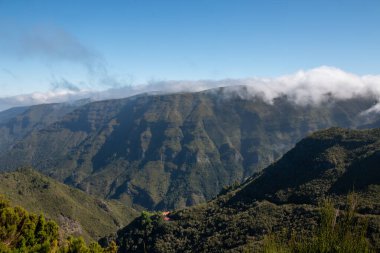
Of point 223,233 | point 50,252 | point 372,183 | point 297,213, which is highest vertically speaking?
point 50,252

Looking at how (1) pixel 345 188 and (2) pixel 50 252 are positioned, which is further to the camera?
(1) pixel 345 188

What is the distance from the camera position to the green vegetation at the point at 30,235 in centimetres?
3288

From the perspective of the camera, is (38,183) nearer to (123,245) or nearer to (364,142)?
(123,245)

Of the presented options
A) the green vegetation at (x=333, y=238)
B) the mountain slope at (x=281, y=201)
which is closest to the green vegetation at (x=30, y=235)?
the green vegetation at (x=333, y=238)

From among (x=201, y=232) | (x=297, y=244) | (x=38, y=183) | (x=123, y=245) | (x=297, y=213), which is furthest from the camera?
(x=38, y=183)

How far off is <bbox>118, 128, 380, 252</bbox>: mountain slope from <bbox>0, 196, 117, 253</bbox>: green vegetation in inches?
1718

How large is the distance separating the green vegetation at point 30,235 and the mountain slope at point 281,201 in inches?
1718

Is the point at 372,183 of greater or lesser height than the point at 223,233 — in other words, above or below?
above

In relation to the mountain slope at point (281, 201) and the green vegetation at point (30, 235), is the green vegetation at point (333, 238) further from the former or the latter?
the mountain slope at point (281, 201)

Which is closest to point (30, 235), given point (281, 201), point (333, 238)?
point (333, 238)

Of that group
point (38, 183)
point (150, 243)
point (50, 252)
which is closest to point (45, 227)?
point (50, 252)

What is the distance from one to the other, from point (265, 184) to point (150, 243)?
37.8 meters

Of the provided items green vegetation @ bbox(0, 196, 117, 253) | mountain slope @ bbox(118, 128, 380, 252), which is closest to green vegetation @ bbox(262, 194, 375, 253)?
green vegetation @ bbox(0, 196, 117, 253)

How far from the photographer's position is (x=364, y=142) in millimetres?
108938
